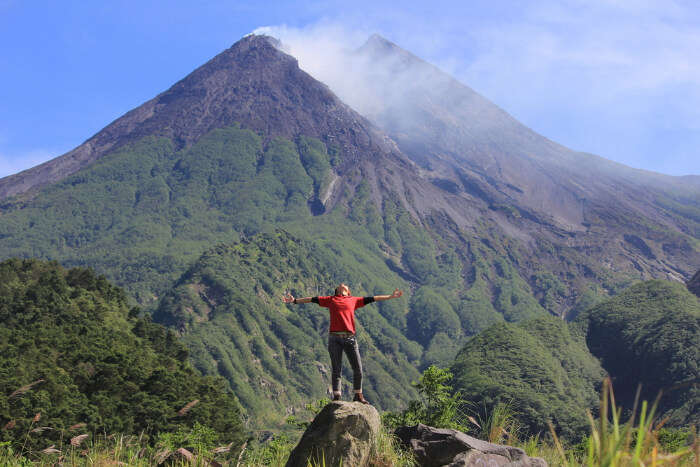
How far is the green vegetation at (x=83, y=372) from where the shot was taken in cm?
4419

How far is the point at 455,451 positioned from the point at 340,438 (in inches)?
87.0

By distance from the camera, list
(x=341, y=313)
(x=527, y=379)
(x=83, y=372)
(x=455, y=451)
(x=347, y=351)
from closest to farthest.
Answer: (x=455, y=451)
(x=347, y=351)
(x=341, y=313)
(x=83, y=372)
(x=527, y=379)

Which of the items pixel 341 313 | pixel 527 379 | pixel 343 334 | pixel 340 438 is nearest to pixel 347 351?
pixel 343 334

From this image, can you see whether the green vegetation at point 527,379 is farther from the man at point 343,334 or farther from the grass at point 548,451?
the grass at point 548,451

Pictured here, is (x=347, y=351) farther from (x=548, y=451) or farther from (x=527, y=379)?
(x=527, y=379)

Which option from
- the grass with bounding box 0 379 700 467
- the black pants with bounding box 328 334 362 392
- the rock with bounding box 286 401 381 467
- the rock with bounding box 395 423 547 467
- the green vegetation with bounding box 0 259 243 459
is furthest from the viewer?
the green vegetation with bounding box 0 259 243 459

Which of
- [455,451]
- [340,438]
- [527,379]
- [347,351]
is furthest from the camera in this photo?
[527,379]

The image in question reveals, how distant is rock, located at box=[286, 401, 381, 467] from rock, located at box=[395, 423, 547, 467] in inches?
45.6

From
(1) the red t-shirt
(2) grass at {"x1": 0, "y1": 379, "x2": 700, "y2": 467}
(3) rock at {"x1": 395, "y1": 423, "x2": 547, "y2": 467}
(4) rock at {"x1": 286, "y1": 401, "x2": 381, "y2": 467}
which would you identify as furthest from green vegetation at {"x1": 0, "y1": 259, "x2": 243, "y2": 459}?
(2) grass at {"x1": 0, "y1": 379, "x2": 700, "y2": 467}

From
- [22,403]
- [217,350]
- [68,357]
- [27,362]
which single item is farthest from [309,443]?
[217,350]

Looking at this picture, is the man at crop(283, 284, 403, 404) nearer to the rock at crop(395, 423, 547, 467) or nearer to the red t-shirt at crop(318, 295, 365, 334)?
the red t-shirt at crop(318, 295, 365, 334)

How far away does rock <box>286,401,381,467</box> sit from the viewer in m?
11.0

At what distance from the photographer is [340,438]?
11.1 m

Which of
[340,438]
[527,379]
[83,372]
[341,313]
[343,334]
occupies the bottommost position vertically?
[527,379]
